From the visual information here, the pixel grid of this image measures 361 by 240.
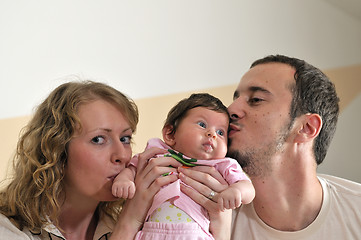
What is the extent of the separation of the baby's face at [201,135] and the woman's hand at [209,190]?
0.19 feet

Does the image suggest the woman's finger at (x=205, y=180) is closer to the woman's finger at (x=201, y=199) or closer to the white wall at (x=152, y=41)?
the woman's finger at (x=201, y=199)

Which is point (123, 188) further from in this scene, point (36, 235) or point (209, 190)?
point (36, 235)

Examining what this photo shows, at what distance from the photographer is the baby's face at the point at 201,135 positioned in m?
1.64

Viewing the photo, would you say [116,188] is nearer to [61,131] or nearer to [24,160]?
[61,131]

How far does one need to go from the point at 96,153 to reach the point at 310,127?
2.96 feet

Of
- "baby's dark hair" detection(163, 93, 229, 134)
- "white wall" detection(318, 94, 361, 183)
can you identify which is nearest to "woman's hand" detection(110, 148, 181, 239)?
"baby's dark hair" detection(163, 93, 229, 134)

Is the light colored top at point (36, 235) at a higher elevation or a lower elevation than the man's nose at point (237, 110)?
lower

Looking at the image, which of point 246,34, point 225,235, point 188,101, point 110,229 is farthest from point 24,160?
point 246,34

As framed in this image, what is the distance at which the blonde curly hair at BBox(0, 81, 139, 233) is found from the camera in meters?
1.69

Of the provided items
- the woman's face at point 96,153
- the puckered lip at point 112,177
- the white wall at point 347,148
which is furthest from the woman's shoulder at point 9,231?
the white wall at point 347,148

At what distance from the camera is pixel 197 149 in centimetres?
164

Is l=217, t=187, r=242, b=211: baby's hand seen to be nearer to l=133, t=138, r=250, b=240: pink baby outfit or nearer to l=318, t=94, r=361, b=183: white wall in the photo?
l=133, t=138, r=250, b=240: pink baby outfit

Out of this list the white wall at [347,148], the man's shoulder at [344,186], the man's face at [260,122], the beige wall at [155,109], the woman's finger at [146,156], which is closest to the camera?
the woman's finger at [146,156]

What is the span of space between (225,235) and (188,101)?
0.51 metres
